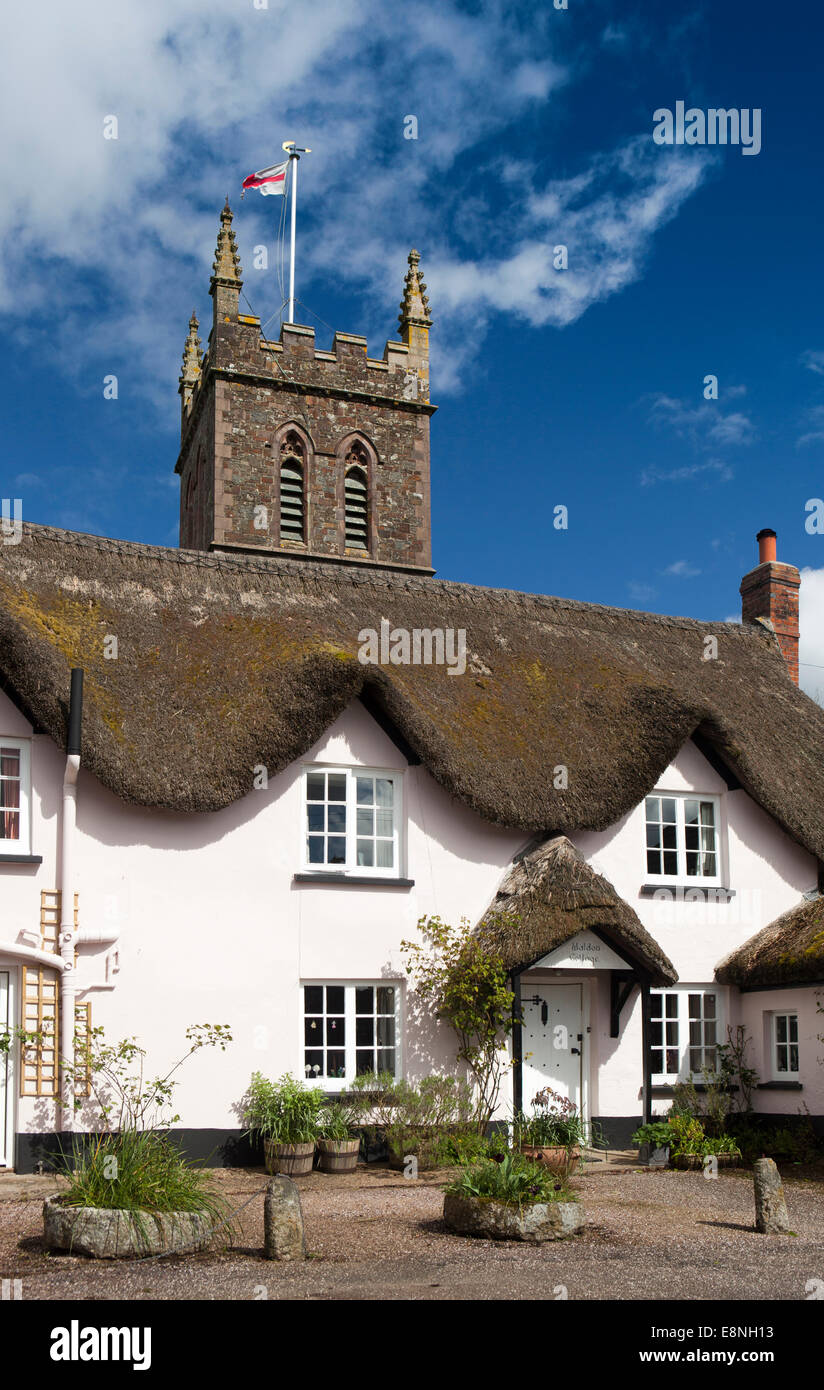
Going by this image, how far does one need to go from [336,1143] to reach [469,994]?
2066 mm

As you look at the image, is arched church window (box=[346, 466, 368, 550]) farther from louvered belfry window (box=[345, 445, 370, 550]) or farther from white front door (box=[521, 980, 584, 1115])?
white front door (box=[521, 980, 584, 1115])

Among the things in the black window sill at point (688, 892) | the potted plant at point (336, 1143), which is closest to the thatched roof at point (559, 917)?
the black window sill at point (688, 892)

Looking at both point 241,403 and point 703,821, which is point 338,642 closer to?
point 703,821

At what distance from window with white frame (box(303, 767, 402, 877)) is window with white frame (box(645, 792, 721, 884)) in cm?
344

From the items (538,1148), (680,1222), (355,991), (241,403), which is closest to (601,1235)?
(680,1222)

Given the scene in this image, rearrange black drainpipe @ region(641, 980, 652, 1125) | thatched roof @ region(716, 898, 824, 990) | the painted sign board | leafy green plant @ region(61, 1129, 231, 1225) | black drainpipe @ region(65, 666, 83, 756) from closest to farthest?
1. leafy green plant @ region(61, 1129, 231, 1225)
2. black drainpipe @ region(65, 666, 83, 756)
3. the painted sign board
4. black drainpipe @ region(641, 980, 652, 1125)
5. thatched roof @ region(716, 898, 824, 990)

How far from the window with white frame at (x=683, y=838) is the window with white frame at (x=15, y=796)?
24.5 ft

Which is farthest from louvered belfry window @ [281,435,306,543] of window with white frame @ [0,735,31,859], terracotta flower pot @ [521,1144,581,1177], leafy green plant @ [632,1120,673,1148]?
terracotta flower pot @ [521,1144,581,1177]

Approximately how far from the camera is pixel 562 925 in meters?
13.5

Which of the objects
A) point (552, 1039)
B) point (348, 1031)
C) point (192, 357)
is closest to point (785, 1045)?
point (552, 1039)

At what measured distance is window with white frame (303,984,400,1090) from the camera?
13523mm

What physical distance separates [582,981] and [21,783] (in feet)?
22.4

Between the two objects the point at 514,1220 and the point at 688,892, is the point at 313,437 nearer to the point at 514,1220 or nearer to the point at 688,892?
the point at 688,892

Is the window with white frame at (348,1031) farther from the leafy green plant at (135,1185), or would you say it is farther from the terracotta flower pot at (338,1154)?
the leafy green plant at (135,1185)
